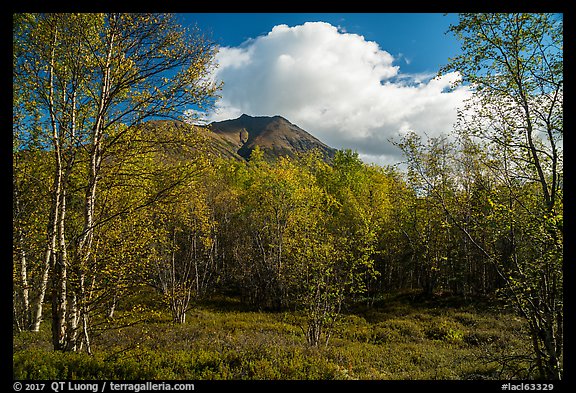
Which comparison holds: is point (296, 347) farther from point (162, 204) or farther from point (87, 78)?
point (87, 78)

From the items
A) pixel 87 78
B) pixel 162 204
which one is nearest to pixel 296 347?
pixel 162 204

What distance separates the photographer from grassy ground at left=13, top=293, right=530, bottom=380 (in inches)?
270

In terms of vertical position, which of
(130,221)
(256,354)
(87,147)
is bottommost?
(256,354)

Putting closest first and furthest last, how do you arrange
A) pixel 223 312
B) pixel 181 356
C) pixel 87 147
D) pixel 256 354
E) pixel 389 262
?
pixel 87 147
pixel 181 356
pixel 256 354
pixel 223 312
pixel 389 262

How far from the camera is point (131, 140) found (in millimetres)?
7211

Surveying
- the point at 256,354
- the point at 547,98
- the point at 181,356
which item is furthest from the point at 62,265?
the point at 547,98

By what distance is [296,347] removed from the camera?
10523mm

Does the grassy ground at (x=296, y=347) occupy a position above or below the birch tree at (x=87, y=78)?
below

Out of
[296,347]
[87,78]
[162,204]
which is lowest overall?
[296,347]

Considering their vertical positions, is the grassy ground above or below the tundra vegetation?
below

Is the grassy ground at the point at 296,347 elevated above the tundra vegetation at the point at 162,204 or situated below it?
below

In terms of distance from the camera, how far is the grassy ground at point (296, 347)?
22.5ft
